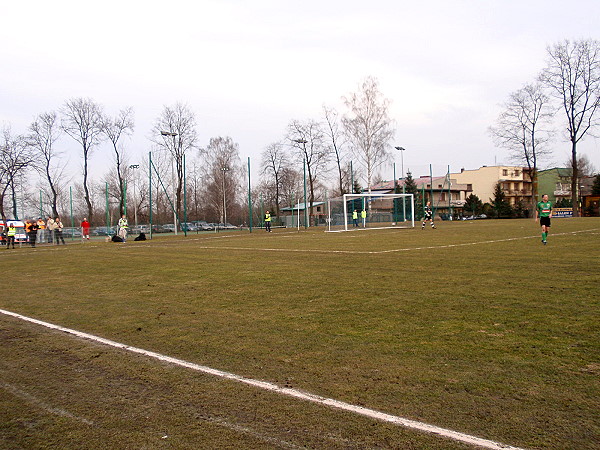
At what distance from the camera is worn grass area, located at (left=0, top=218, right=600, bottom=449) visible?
3.42 m

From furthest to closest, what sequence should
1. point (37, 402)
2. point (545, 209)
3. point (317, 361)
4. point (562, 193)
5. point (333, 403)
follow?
point (562, 193)
point (545, 209)
point (317, 361)
point (37, 402)
point (333, 403)

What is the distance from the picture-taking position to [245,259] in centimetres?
1584

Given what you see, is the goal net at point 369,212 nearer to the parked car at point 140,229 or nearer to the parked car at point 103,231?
the parked car at point 140,229

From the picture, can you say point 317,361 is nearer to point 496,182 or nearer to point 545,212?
point 545,212

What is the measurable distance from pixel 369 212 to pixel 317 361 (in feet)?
143

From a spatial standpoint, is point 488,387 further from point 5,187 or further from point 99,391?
point 5,187

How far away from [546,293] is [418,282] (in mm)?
2331

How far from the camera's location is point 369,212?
47781 mm

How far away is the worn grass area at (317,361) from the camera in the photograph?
135 inches

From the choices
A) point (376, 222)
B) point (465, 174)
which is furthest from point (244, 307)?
point (465, 174)

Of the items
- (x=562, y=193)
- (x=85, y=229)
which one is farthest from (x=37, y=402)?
(x=562, y=193)

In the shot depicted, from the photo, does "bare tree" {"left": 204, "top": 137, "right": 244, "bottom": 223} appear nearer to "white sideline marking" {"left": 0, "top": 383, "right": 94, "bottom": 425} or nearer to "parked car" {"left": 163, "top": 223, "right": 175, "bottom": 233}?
"parked car" {"left": 163, "top": 223, "right": 175, "bottom": 233}

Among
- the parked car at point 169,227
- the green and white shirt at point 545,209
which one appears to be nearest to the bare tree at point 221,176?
the parked car at point 169,227

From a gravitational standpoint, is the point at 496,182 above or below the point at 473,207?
above
